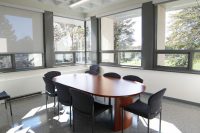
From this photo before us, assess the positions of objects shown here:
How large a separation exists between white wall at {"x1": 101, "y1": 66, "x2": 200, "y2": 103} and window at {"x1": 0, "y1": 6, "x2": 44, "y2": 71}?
3.19 m

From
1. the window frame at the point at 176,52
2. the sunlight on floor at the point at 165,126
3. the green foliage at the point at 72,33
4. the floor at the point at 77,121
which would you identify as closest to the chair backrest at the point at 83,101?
the floor at the point at 77,121

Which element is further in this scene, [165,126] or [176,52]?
[176,52]

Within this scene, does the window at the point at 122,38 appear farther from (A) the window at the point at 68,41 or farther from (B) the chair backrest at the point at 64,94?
(B) the chair backrest at the point at 64,94

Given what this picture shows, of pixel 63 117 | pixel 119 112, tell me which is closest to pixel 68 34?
pixel 63 117

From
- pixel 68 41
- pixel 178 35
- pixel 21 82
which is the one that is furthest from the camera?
pixel 68 41

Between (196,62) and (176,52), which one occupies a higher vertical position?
(176,52)

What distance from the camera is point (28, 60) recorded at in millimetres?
4781

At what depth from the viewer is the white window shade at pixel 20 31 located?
417cm

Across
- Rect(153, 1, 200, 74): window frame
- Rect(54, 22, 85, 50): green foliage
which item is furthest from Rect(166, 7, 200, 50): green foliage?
Rect(54, 22, 85, 50): green foliage

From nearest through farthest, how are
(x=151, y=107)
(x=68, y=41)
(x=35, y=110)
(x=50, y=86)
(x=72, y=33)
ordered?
(x=151, y=107) → (x=50, y=86) → (x=35, y=110) → (x=68, y=41) → (x=72, y=33)

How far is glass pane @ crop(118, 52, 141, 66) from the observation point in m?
4.82

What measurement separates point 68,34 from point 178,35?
148 inches

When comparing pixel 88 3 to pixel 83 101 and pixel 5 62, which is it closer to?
pixel 5 62

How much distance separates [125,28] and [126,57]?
3.23 ft
